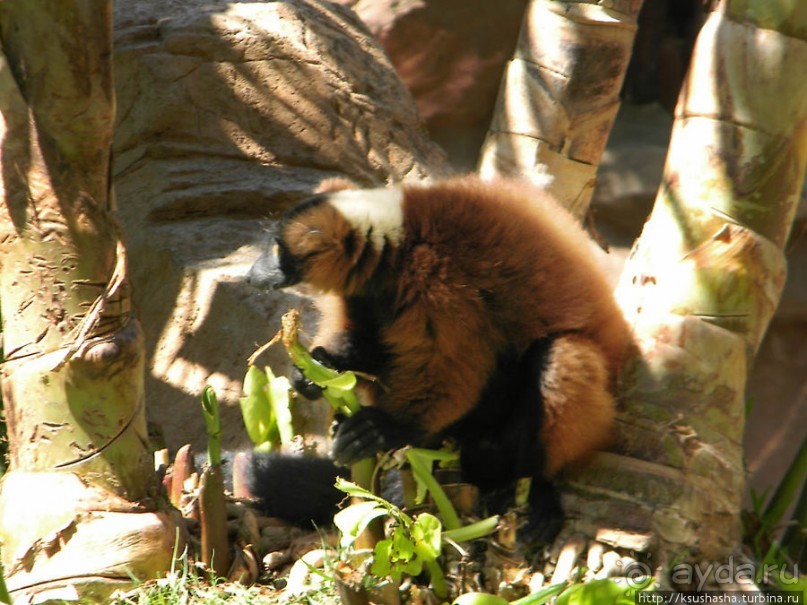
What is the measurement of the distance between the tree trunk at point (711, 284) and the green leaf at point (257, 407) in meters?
1.04

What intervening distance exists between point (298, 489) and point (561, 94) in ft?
6.26

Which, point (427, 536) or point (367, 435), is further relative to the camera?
point (367, 435)

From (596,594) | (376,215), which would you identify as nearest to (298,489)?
(376,215)

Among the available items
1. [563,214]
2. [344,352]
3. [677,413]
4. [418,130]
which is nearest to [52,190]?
[344,352]

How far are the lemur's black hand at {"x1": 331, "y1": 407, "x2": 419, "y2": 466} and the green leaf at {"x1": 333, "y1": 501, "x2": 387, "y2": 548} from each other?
36cm

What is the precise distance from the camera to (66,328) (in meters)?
2.52

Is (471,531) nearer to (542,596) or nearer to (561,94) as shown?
(542,596)

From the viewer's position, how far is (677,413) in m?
2.77

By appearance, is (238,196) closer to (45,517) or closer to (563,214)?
(563,214)

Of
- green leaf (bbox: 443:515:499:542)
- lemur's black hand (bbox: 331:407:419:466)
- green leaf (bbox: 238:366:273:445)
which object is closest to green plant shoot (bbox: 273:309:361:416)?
lemur's black hand (bbox: 331:407:419:466)

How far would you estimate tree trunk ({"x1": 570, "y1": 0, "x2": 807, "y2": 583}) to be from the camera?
2627 mm

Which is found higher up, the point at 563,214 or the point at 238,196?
the point at 563,214

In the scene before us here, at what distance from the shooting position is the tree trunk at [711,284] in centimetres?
263

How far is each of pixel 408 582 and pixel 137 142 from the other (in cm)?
304
